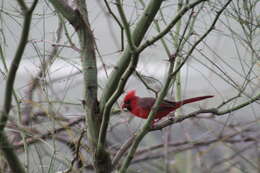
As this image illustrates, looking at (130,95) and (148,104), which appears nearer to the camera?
(148,104)

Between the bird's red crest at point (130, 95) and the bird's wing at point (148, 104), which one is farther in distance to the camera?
the bird's red crest at point (130, 95)

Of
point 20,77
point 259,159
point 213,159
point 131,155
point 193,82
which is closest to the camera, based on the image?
point 131,155

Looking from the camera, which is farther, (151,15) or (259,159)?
(259,159)

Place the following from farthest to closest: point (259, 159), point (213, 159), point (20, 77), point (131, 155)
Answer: point (20, 77) < point (213, 159) < point (259, 159) < point (131, 155)

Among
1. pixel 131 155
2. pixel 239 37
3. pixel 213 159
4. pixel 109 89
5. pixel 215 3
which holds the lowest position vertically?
pixel 213 159

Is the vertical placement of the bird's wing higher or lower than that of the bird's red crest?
lower

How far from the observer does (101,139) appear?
42.2 inches

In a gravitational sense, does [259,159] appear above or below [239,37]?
below

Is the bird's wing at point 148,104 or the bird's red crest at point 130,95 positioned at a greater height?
the bird's red crest at point 130,95

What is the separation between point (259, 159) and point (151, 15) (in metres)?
0.82

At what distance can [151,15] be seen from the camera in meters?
1.04

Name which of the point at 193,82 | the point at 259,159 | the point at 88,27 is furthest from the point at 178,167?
the point at 193,82

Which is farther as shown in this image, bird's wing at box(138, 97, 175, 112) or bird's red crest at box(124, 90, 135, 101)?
bird's red crest at box(124, 90, 135, 101)

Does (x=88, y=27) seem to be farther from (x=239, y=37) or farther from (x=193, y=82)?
(x=193, y=82)
